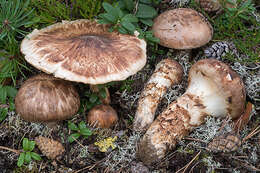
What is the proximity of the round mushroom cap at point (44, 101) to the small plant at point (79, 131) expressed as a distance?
8.4 inches

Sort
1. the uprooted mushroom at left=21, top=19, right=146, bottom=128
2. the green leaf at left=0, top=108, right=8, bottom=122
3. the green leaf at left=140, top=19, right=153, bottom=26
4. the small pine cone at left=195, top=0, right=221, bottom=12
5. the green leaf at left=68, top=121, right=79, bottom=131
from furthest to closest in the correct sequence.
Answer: the small pine cone at left=195, top=0, right=221, bottom=12, the green leaf at left=140, top=19, right=153, bottom=26, the green leaf at left=0, top=108, right=8, bottom=122, the green leaf at left=68, top=121, right=79, bottom=131, the uprooted mushroom at left=21, top=19, right=146, bottom=128

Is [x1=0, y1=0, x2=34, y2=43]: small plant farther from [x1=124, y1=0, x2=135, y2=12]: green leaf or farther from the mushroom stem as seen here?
[x1=124, y1=0, x2=135, y2=12]: green leaf

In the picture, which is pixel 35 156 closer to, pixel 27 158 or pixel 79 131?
pixel 27 158

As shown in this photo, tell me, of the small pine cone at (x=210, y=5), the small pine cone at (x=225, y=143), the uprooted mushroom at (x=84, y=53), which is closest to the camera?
the uprooted mushroom at (x=84, y=53)

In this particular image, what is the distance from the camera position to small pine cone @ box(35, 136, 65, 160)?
8.93 feet

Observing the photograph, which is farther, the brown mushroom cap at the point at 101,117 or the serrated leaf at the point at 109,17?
the brown mushroom cap at the point at 101,117

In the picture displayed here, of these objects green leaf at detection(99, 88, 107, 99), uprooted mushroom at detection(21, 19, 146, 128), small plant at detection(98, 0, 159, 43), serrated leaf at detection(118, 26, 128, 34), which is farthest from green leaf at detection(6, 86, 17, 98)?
serrated leaf at detection(118, 26, 128, 34)

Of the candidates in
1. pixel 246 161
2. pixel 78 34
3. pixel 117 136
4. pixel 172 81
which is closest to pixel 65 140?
pixel 117 136

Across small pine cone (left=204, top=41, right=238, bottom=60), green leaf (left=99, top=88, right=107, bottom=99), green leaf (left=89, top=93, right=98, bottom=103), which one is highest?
small pine cone (left=204, top=41, right=238, bottom=60)

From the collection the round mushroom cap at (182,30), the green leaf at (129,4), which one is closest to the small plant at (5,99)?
the green leaf at (129,4)

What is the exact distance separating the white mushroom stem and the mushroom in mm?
174

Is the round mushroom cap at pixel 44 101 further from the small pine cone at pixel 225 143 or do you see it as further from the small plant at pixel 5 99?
the small pine cone at pixel 225 143

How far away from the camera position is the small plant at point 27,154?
2.59 metres

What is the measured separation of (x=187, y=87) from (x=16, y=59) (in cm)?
226
